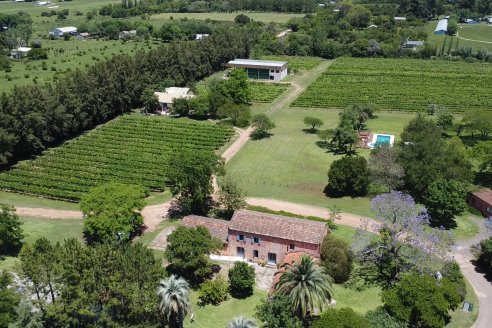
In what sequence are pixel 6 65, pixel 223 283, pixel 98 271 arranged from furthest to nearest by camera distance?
pixel 6 65, pixel 223 283, pixel 98 271

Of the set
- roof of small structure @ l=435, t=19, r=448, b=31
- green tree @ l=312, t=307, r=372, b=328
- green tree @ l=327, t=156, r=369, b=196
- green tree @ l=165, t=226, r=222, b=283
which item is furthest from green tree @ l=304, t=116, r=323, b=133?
roof of small structure @ l=435, t=19, r=448, b=31

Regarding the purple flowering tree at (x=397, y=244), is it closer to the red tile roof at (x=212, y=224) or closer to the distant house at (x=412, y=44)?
the red tile roof at (x=212, y=224)

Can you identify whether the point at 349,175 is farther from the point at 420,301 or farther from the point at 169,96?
the point at 169,96

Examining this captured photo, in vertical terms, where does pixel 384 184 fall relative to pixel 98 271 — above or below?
below

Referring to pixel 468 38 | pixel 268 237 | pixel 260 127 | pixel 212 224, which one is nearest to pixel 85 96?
pixel 260 127

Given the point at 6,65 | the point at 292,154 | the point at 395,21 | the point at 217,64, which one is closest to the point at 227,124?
the point at 292,154

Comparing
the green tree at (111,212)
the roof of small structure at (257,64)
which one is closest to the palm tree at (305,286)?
the green tree at (111,212)

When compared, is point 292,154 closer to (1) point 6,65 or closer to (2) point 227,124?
(2) point 227,124
